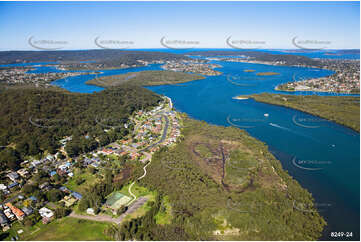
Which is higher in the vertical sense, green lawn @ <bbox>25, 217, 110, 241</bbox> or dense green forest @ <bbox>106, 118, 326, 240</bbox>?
dense green forest @ <bbox>106, 118, 326, 240</bbox>

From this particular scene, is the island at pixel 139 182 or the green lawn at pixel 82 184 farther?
the green lawn at pixel 82 184

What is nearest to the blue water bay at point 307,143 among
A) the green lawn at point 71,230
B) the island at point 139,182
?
the island at point 139,182

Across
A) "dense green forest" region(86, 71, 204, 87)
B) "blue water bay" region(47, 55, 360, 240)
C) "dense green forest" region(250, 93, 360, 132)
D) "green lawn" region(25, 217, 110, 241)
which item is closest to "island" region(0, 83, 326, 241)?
"green lawn" region(25, 217, 110, 241)

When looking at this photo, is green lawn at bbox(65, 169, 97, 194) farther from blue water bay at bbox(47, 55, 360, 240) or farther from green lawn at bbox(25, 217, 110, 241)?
blue water bay at bbox(47, 55, 360, 240)

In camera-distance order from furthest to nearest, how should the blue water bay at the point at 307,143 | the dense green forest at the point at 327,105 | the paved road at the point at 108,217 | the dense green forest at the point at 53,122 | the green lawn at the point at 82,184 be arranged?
the dense green forest at the point at 327,105
the dense green forest at the point at 53,122
the green lawn at the point at 82,184
the blue water bay at the point at 307,143
the paved road at the point at 108,217

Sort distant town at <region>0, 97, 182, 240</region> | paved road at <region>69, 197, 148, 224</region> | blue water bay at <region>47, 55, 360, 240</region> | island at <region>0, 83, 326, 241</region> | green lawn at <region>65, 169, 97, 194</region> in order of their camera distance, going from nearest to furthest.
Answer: island at <region>0, 83, 326, 241</region>
paved road at <region>69, 197, 148, 224</region>
distant town at <region>0, 97, 182, 240</region>
blue water bay at <region>47, 55, 360, 240</region>
green lawn at <region>65, 169, 97, 194</region>

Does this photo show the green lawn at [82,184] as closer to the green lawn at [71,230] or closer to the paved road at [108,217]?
the paved road at [108,217]
